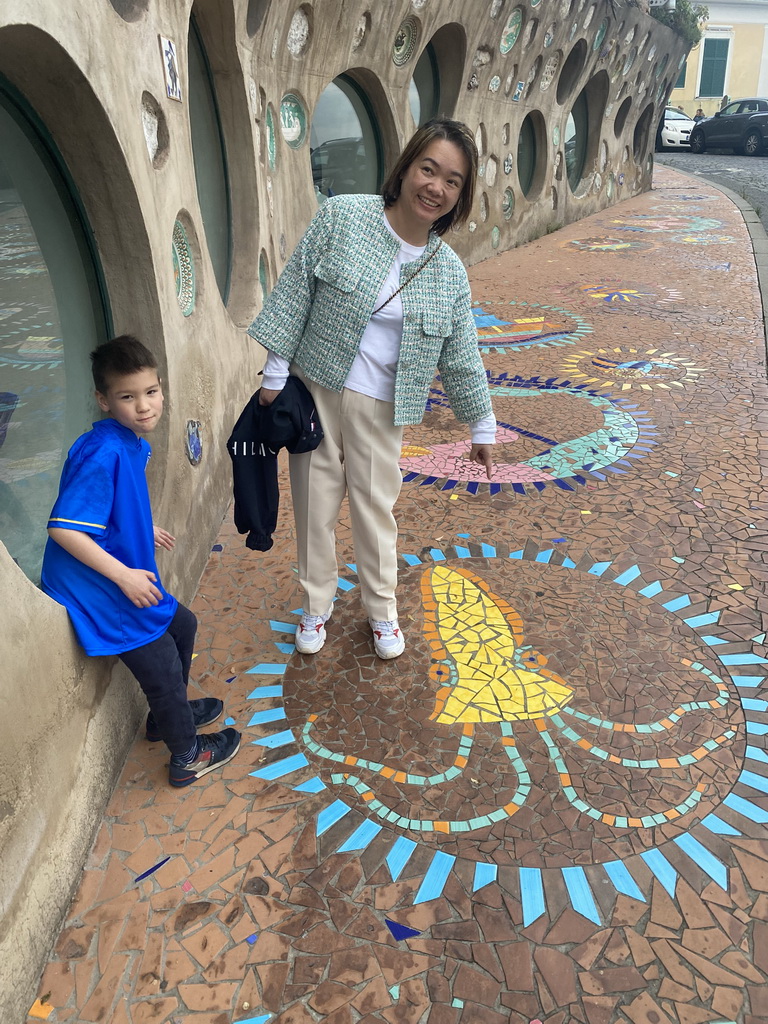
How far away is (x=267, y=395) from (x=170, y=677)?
88 centimetres

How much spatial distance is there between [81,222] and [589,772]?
240 centimetres

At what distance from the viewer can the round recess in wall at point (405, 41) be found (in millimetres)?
6684

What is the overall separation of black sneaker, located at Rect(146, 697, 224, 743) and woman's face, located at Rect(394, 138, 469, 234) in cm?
167

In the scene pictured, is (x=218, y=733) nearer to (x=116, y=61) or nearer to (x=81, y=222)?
(x=81, y=222)

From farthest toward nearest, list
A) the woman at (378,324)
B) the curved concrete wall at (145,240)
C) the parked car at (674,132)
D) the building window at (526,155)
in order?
the parked car at (674,132)
the building window at (526,155)
the woman at (378,324)
the curved concrete wall at (145,240)

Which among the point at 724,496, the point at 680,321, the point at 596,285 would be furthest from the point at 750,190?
the point at 724,496

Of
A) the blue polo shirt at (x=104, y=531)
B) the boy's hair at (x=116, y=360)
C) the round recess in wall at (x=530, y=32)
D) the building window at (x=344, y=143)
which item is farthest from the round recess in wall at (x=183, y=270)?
the round recess in wall at (x=530, y=32)

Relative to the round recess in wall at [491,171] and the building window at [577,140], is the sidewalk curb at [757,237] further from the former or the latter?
the round recess in wall at [491,171]

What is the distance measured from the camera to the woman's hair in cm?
209

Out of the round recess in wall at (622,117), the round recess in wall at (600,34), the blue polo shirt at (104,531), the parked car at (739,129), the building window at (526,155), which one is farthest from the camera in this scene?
the parked car at (739,129)

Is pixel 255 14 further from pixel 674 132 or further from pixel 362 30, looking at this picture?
pixel 674 132

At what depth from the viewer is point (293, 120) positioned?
17.3 ft

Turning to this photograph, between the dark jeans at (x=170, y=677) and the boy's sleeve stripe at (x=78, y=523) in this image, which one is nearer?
the boy's sleeve stripe at (x=78, y=523)

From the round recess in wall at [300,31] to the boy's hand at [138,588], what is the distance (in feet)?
14.2
